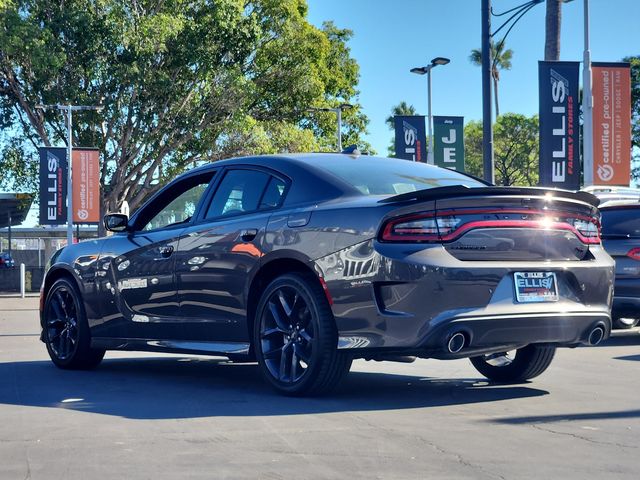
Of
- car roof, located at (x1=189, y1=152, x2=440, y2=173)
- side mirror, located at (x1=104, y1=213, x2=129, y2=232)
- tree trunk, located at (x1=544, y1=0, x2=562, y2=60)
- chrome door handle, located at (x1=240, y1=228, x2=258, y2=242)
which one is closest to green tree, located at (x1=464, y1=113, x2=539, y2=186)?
tree trunk, located at (x1=544, y1=0, x2=562, y2=60)

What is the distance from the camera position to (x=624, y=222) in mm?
11242

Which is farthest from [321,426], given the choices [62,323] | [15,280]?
[15,280]

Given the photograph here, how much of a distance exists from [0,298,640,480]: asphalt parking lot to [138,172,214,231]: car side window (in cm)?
119

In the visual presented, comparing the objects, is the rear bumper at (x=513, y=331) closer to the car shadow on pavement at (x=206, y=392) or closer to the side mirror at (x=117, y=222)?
the car shadow on pavement at (x=206, y=392)

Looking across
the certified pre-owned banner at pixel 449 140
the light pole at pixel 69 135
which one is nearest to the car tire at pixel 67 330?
the certified pre-owned banner at pixel 449 140

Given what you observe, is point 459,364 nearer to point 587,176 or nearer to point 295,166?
point 295,166

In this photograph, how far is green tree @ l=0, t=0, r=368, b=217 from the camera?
1373 inches

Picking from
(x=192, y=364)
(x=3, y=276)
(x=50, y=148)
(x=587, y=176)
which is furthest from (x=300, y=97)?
(x=192, y=364)

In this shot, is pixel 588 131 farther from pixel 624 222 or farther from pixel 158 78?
pixel 158 78

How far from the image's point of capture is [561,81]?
64.4 feet

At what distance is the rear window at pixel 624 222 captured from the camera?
11227 millimetres

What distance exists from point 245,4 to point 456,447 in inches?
1401

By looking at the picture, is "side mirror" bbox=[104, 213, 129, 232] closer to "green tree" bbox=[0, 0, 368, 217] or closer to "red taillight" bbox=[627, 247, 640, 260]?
"red taillight" bbox=[627, 247, 640, 260]

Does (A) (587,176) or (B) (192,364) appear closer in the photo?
(B) (192,364)
